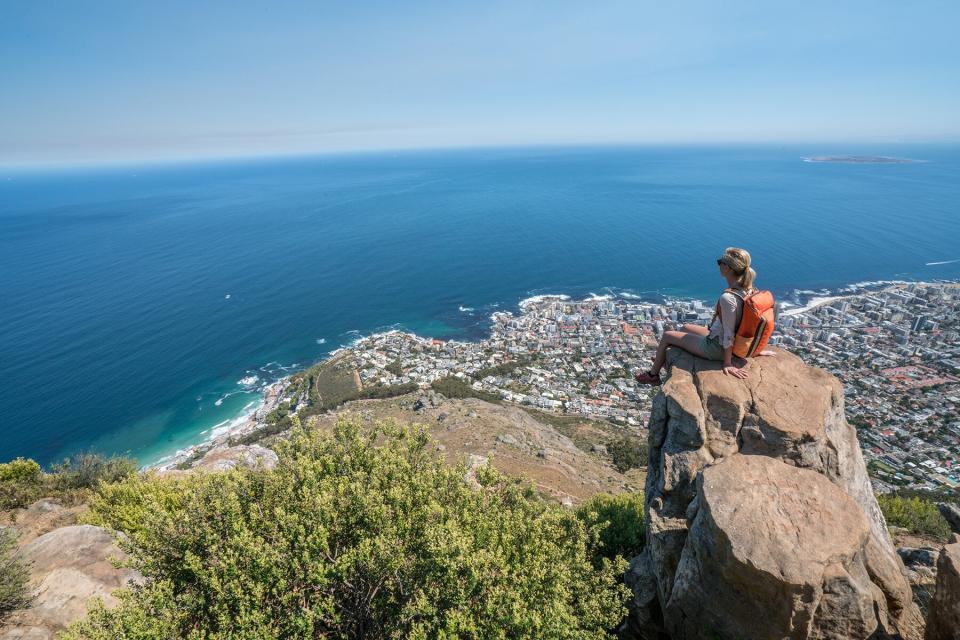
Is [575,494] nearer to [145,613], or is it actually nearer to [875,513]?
[875,513]

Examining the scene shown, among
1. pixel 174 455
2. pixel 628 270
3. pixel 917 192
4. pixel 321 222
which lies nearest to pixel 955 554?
pixel 174 455

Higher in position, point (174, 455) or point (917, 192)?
point (917, 192)

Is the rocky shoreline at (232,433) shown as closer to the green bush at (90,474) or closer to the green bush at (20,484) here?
the green bush at (90,474)

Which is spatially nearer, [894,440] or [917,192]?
[894,440]

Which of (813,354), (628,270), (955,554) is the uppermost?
(955,554)

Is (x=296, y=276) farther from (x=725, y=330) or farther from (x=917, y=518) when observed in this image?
(x=917, y=518)

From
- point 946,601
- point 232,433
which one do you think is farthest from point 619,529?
point 232,433

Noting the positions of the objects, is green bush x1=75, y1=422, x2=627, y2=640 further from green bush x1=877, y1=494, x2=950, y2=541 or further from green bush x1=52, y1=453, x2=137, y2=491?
green bush x1=877, y1=494, x2=950, y2=541
